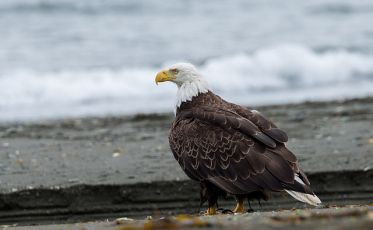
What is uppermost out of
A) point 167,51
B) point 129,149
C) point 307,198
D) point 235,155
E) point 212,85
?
point 235,155

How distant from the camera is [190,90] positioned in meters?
7.31

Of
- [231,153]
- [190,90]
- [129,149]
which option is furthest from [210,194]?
[129,149]

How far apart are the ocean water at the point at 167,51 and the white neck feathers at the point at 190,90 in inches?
202

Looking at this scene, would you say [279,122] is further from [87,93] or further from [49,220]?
[87,93]

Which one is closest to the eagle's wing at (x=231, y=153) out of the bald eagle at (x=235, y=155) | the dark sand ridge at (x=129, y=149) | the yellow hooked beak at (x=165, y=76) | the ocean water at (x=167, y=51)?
the bald eagle at (x=235, y=155)

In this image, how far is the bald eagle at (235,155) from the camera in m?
6.36

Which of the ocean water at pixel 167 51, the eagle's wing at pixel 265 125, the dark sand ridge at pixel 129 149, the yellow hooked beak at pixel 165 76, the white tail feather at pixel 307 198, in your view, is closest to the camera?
the white tail feather at pixel 307 198

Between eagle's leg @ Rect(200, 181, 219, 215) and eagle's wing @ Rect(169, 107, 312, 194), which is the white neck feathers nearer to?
eagle's wing @ Rect(169, 107, 312, 194)

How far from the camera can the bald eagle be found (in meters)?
6.36

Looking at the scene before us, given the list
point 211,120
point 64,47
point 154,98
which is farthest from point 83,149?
point 64,47

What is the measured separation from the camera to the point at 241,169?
652cm

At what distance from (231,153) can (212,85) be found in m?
8.52

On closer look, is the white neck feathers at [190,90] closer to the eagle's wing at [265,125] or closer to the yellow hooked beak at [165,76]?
the yellow hooked beak at [165,76]

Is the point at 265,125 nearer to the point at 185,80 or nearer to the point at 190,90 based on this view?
the point at 190,90
